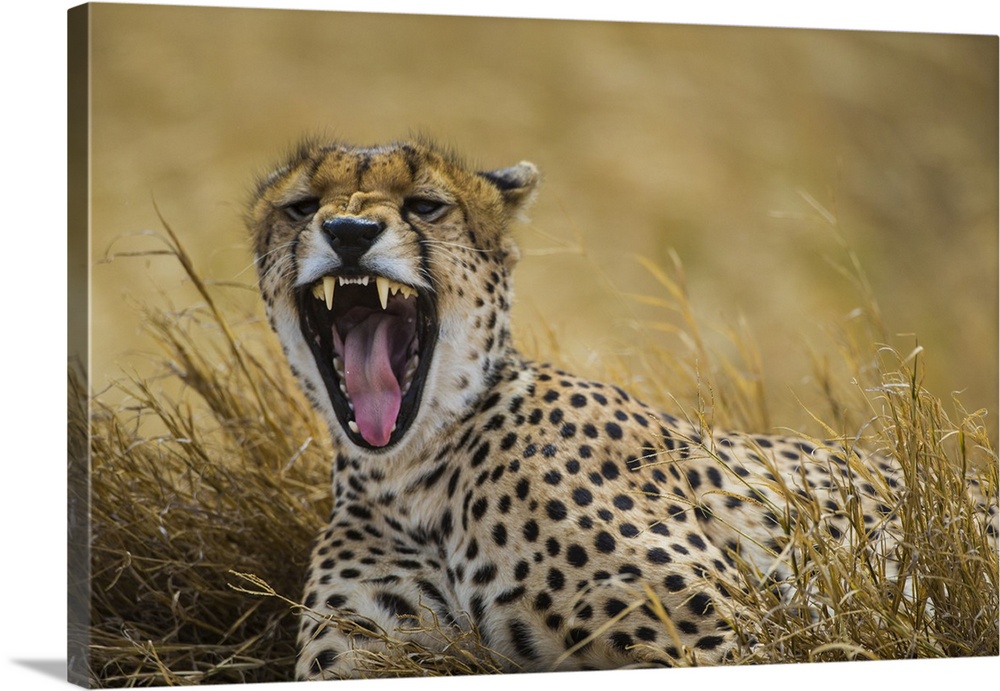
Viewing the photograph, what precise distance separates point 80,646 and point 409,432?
0.94 meters

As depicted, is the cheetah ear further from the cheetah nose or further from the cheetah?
the cheetah nose

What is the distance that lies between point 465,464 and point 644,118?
6.06ft

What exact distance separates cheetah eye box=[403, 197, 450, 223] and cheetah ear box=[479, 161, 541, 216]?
0.76 ft

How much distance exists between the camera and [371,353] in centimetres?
357

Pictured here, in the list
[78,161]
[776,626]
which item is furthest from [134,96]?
[776,626]

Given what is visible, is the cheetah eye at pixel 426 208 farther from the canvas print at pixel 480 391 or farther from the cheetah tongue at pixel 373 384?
the cheetah tongue at pixel 373 384

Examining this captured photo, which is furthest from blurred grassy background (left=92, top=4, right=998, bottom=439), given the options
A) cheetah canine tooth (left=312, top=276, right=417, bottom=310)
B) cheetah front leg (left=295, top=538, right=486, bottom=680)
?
cheetah front leg (left=295, top=538, right=486, bottom=680)

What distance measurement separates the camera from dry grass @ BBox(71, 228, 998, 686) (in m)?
3.46

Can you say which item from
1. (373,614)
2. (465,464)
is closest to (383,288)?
(465,464)

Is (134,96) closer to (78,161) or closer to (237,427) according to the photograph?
(78,161)

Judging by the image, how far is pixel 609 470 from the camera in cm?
355

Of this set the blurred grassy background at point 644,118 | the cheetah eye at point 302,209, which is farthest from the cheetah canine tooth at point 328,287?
the blurred grassy background at point 644,118

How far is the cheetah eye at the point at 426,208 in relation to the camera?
3.58 m

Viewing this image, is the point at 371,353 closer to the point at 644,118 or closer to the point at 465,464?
the point at 465,464
